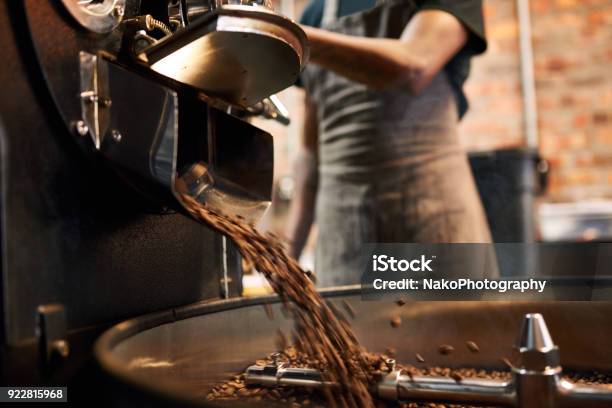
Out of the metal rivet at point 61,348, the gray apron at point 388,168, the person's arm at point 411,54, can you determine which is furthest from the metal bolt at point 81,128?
the gray apron at point 388,168

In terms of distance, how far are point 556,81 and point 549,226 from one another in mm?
765

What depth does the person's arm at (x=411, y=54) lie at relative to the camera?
100cm

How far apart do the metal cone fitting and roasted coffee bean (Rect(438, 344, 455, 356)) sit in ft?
0.54

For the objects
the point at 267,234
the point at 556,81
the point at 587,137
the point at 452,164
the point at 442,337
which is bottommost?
the point at 442,337

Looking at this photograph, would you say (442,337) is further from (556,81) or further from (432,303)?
(556,81)

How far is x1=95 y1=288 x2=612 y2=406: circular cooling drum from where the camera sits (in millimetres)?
536

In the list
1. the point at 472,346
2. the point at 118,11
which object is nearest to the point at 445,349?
the point at 472,346

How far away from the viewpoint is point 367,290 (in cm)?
65

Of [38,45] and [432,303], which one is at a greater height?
[38,45]

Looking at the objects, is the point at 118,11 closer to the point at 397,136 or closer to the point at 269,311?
the point at 269,311

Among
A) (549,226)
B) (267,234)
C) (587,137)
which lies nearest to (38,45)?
(267,234)

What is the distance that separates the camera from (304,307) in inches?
19.9

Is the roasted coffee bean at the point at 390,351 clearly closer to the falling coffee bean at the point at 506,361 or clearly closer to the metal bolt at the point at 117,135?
the falling coffee bean at the point at 506,361

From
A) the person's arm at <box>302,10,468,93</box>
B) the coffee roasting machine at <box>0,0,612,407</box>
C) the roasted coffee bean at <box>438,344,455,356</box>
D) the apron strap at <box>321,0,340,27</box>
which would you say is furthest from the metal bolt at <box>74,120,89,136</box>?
the apron strap at <box>321,0,340,27</box>
